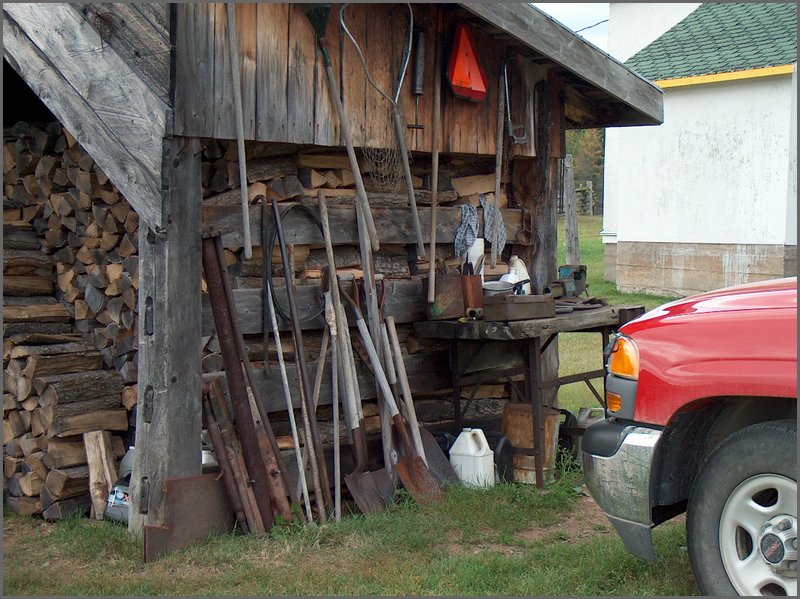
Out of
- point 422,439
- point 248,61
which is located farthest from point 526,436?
point 248,61

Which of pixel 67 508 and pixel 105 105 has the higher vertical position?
pixel 105 105

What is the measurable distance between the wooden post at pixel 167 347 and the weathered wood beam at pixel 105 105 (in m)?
0.10

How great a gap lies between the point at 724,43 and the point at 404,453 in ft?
44.2

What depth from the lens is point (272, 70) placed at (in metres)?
6.07

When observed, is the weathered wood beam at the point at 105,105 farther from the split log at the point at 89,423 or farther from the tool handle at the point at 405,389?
the tool handle at the point at 405,389

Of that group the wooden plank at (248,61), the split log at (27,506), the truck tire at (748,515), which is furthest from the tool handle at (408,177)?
the truck tire at (748,515)

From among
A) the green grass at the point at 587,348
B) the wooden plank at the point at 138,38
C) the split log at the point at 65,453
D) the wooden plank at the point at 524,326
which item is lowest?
the green grass at the point at 587,348

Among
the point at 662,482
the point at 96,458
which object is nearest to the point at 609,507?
the point at 662,482

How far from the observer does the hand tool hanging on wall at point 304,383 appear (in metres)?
6.11

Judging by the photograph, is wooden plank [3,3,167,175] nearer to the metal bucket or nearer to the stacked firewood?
the stacked firewood

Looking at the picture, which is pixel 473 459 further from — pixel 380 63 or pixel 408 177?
pixel 380 63

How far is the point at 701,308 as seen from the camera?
4.33 metres

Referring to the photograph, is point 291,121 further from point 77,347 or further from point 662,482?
point 662,482

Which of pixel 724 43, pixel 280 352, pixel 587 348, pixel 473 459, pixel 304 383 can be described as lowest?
pixel 587 348
